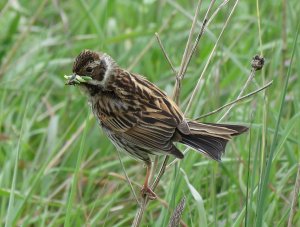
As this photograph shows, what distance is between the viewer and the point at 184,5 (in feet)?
24.4

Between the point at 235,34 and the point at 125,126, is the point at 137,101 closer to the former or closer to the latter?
the point at 125,126

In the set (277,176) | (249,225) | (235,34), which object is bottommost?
(249,225)

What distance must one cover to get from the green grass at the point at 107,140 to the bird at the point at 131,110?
177 millimetres

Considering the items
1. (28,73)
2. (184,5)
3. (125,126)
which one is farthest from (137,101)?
(184,5)

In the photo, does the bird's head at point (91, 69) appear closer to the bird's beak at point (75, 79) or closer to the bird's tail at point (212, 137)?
the bird's beak at point (75, 79)

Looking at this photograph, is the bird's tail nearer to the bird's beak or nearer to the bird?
the bird

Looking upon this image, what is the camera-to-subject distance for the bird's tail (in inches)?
152

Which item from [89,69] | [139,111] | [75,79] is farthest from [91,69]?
[139,111]

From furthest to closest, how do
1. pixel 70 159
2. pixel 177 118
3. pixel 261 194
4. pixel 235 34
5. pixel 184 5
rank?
pixel 184 5
pixel 235 34
pixel 70 159
pixel 177 118
pixel 261 194

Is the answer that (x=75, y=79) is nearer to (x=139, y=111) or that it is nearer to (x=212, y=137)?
(x=139, y=111)

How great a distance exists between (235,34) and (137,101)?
261 centimetres

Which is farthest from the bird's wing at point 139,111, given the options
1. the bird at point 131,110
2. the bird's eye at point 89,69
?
the bird's eye at point 89,69

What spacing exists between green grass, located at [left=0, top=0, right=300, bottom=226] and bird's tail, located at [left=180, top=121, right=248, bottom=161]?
0.48ft

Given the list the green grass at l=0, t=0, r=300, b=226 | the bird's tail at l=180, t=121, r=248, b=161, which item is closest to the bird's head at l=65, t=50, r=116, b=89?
the green grass at l=0, t=0, r=300, b=226
